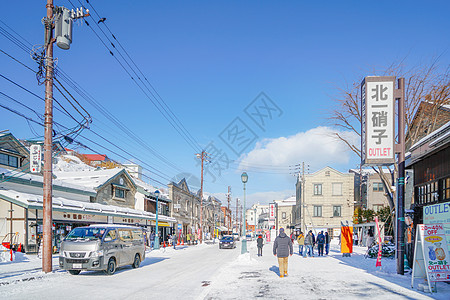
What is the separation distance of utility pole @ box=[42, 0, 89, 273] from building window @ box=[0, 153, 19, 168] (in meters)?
13.1

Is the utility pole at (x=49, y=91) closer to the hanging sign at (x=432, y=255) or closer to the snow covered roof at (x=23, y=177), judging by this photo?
the snow covered roof at (x=23, y=177)

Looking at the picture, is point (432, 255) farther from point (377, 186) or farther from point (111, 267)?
point (377, 186)

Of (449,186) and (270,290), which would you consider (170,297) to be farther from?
(449,186)

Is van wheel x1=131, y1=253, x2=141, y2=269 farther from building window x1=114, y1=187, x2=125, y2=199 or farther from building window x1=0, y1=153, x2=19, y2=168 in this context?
building window x1=114, y1=187, x2=125, y2=199

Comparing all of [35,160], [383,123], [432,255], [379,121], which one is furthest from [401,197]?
[35,160]

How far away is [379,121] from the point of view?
45.4ft

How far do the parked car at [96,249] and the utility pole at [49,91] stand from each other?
96cm

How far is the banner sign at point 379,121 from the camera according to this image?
13.8m

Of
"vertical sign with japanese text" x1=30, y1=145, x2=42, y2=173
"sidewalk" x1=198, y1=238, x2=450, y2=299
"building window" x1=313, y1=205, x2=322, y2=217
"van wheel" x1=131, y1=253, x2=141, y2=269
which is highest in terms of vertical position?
"vertical sign with japanese text" x1=30, y1=145, x2=42, y2=173

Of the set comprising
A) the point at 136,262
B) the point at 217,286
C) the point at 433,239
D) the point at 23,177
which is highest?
the point at 23,177

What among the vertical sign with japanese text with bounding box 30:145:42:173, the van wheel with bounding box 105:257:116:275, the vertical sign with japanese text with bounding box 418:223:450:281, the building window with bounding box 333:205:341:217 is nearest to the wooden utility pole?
the vertical sign with japanese text with bounding box 30:145:42:173

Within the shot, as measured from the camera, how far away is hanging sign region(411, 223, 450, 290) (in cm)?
972

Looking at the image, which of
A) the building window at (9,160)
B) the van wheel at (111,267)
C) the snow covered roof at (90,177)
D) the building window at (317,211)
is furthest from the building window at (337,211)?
the van wheel at (111,267)

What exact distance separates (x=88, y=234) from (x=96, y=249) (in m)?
1.10
